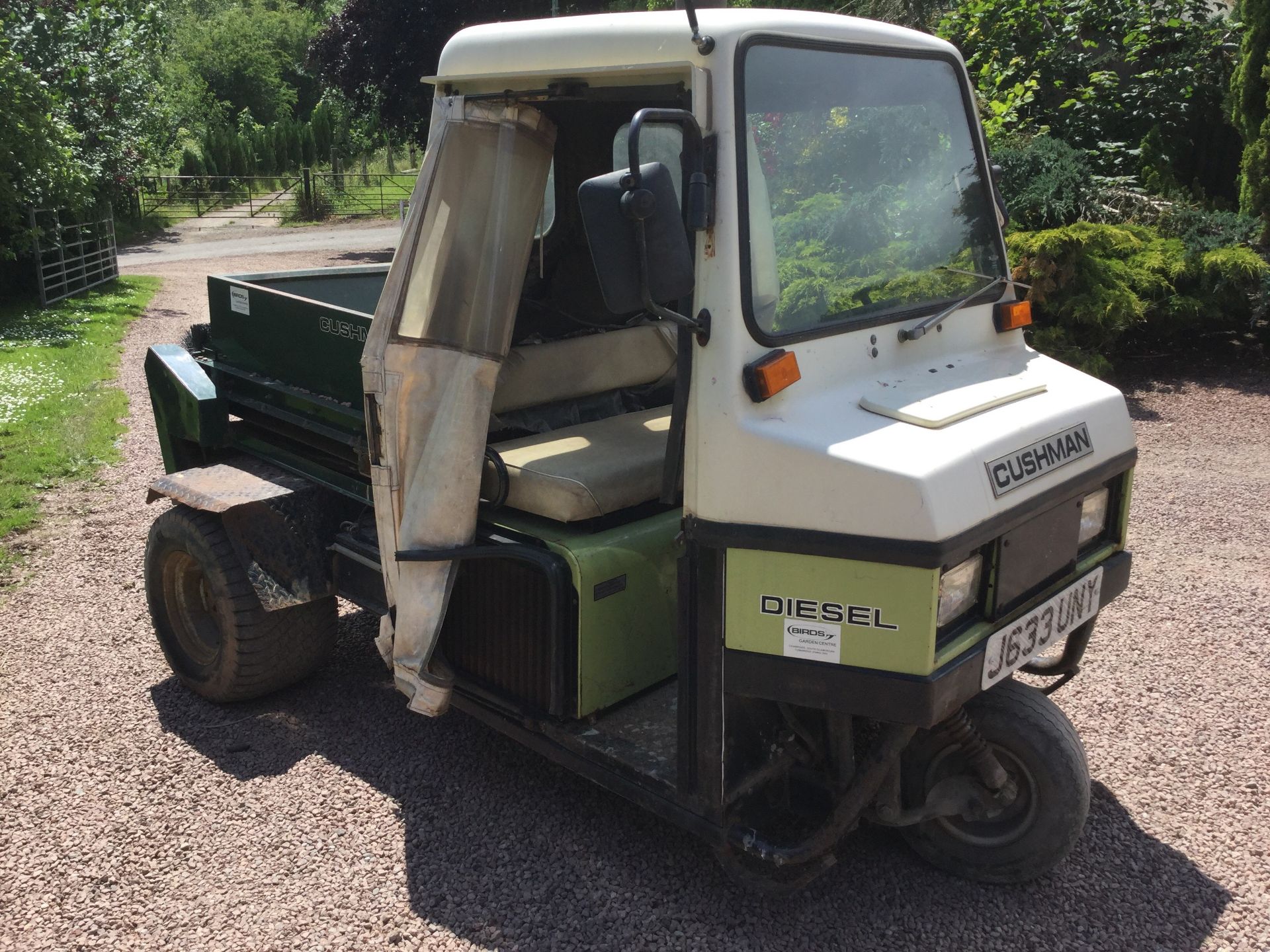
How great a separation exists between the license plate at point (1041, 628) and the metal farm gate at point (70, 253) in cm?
1434

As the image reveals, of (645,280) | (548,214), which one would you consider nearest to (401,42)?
(548,214)

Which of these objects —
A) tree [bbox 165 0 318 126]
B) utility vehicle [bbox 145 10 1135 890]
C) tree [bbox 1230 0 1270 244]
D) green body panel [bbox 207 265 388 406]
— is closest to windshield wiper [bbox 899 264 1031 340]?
utility vehicle [bbox 145 10 1135 890]

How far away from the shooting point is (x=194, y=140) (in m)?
35.8

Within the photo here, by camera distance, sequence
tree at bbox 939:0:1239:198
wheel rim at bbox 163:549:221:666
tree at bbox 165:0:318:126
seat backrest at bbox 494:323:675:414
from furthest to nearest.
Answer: tree at bbox 165:0:318:126, tree at bbox 939:0:1239:198, wheel rim at bbox 163:549:221:666, seat backrest at bbox 494:323:675:414

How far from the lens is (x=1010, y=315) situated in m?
3.49

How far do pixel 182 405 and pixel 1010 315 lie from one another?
3.48 meters

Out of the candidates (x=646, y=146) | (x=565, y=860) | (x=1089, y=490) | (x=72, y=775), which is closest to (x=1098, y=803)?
(x=1089, y=490)

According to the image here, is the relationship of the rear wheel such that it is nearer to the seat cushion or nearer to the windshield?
the seat cushion

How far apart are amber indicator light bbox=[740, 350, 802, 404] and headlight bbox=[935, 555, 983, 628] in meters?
0.60

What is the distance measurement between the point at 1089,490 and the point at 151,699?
3.62 metres

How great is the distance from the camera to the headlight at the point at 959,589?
2.65 metres

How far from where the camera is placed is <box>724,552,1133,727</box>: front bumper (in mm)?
2564

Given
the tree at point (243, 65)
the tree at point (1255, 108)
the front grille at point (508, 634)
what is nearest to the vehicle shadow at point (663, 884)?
the front grille at point (508, 634)

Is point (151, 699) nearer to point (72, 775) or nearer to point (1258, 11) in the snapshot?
point (72, 775)
